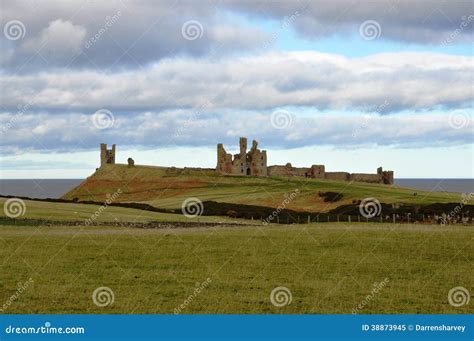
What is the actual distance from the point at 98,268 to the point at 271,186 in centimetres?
10446

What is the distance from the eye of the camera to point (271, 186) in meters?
137

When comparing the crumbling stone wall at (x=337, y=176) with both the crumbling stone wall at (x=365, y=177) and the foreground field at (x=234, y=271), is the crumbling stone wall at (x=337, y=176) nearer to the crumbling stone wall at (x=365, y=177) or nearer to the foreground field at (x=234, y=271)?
the crumbling stone wall at (x=365, y=177)

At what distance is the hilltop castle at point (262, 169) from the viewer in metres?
165

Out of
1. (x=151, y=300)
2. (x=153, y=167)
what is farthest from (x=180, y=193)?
(x=151, y=300)

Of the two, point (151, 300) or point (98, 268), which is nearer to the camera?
point (151, 300)

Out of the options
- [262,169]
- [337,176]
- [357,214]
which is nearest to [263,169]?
[262,169]

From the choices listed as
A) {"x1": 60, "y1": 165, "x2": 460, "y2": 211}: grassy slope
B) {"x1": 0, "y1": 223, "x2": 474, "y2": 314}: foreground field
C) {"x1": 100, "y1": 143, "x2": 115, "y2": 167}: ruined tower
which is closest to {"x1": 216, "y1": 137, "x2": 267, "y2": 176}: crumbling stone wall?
{"x1": 60, "y1": 165, "x2": 460, "y2": 211}: grassy slope

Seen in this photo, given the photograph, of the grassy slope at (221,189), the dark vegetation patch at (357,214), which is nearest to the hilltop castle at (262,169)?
the grassy slope at (221,189)

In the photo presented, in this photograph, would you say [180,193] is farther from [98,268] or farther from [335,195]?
[98,268]

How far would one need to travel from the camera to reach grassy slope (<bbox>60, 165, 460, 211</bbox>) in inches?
4310

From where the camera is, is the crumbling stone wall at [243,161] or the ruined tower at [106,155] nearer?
the crumbling stone wall at [243,161]

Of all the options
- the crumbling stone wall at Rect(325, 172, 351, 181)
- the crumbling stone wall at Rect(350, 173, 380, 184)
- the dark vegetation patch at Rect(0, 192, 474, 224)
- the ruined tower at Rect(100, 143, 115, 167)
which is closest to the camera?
the dark vegetation patch at Rect(0, 192, 474, 224)

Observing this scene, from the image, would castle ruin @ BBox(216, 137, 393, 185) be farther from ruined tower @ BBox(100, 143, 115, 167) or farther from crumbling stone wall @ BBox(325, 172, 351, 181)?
ruined tower @ BBox(100, 143, 115, 167)

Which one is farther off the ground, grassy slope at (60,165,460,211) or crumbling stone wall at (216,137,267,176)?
crumbling stone wall at (216,137,267,176)
